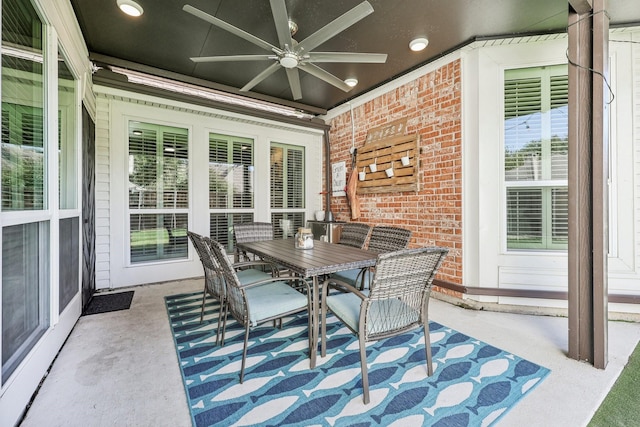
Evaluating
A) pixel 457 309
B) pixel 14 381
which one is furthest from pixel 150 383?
pixel 457 309

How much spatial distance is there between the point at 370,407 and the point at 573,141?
7.92 feet

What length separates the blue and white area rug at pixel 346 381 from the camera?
62.4 inches

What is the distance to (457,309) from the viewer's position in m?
3.20

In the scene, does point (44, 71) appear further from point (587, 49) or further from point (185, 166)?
point (587, 49)

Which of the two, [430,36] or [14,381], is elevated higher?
[430,36]

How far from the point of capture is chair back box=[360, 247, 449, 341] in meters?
1.67

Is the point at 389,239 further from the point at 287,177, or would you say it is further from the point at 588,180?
the point at 287,177

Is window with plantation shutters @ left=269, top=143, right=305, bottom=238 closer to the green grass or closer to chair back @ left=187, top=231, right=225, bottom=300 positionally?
chair back @ left=187, top=231, right=225, bottom=300

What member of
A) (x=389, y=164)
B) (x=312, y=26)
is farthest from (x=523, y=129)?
(x=312, y=26)

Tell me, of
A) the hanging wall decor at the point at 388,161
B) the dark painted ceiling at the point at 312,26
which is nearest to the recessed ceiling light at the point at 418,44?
the dark painted ceiling at the point at 312,26

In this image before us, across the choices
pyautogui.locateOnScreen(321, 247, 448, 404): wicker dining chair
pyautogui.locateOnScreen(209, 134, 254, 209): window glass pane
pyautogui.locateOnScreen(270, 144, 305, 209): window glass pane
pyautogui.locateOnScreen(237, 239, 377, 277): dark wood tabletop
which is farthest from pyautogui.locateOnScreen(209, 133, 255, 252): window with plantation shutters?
pyautogui.locateOnScreen(321, 247, 448, 404): wicker dining chair

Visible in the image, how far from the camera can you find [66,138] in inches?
103

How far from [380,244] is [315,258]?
3.50ft

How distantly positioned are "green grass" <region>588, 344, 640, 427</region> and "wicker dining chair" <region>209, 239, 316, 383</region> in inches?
68.9
